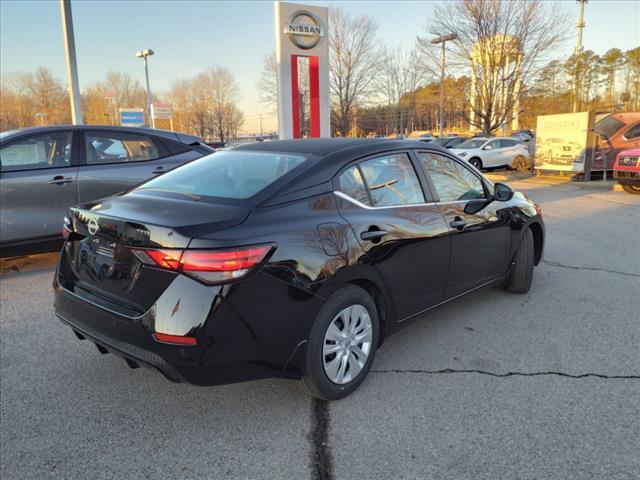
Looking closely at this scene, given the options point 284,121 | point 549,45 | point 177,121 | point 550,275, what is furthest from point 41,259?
point 177,121

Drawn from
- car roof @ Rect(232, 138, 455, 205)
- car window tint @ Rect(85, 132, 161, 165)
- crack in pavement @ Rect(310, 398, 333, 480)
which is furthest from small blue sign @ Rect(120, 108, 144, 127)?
crack in pavement @ Rect(310, 398, 333, 480)

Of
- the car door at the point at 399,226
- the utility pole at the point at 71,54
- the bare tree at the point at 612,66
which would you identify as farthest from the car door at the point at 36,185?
the bare tree at the point at 612,66

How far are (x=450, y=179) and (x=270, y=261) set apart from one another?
2.08m

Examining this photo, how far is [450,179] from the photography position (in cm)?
398

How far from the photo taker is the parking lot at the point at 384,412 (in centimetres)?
242

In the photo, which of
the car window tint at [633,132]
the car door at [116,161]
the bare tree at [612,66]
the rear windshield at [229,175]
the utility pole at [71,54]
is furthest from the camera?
the bare tree at [612,66]

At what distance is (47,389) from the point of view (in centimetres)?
319

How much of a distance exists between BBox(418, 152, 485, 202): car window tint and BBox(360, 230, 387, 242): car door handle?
34.0 inches

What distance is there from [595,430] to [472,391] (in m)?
0.69

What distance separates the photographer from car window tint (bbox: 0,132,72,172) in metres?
5.50

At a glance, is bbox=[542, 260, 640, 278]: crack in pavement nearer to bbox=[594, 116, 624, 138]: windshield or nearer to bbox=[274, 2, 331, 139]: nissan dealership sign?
bbox=[594, 116, 624, 138]: windshield

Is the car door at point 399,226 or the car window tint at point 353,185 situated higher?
the car window tint at point 353,185

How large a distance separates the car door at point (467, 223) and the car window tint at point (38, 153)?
4.42 metres

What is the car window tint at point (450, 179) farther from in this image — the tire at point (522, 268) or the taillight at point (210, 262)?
the taillight at point (210, 262)
